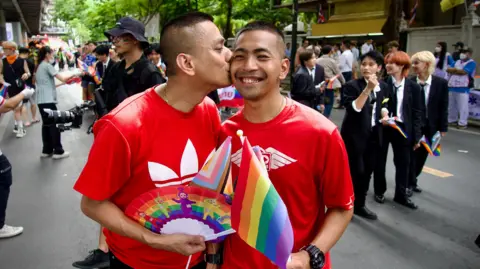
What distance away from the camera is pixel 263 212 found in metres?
1.46

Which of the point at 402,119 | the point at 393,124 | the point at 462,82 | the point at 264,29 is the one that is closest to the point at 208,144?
the point at 264,29

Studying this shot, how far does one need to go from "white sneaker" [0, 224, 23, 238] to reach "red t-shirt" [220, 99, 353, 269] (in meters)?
3.73

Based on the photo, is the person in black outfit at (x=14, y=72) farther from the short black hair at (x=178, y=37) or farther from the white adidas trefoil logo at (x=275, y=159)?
the white adidas trefoil logo at (x=275, y=159)

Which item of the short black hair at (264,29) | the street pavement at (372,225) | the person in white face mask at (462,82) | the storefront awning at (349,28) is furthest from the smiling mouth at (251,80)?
the storefront awning at (349,28)

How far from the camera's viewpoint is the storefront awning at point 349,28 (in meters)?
21.0

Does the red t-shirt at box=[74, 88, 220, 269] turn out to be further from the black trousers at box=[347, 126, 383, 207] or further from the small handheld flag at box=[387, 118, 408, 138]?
the small handheld flag at box=[387, 118, 408, 138]

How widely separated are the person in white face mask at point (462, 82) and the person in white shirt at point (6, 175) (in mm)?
10206

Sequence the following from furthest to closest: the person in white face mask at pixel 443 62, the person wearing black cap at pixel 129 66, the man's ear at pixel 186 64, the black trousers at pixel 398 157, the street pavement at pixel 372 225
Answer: the person in white face mask at pixel 443 62, the black trousers at pixel 398 157, the street pavement at pixel 372 225, the person wearing black cap at pixel 129 66, the man's ear at pixel 186 64

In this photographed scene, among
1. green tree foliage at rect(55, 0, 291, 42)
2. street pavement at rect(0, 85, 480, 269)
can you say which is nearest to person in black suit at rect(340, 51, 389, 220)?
street pavement at rect(0, 85, 480, 269)

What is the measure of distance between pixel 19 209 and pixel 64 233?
46.3 inches

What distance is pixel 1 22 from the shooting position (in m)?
25.8

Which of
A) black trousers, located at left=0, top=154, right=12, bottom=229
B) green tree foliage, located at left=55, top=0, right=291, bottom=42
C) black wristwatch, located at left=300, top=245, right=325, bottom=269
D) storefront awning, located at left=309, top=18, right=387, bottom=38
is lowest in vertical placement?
black trousers, located at left=0, top=154, right=12, bottom=229

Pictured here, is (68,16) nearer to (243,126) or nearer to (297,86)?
(297,86)

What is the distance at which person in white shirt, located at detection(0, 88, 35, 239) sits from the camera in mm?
4395
